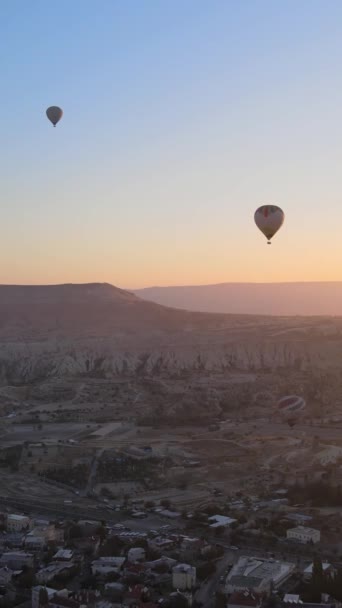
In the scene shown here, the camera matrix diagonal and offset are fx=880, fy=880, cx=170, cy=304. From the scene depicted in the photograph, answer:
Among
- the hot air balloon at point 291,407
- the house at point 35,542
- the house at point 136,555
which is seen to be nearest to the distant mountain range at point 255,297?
the hot air balloon at point 291,407

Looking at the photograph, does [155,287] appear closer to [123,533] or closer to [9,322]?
[9,322]

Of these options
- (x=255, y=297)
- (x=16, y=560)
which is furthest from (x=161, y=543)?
(x=255, y=297)

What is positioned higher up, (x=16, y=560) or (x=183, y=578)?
(x=16, y=560)

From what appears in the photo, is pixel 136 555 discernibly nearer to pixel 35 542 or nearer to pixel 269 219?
pixel 35 542

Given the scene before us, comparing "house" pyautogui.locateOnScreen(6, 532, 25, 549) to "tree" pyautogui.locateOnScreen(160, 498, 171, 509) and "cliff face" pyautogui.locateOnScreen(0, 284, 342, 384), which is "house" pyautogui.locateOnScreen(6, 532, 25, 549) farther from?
"cliff face" pyautogui.locateOnScreen(0, 284, 342, 384)

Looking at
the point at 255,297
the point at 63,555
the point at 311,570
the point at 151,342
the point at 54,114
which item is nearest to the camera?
the point at 311,570

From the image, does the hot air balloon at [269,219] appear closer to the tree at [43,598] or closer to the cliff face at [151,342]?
the tree at [43,598]

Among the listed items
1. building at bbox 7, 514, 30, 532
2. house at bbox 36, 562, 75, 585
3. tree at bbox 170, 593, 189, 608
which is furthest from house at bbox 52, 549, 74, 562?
tree at bbox 170, 593, 189, 608
